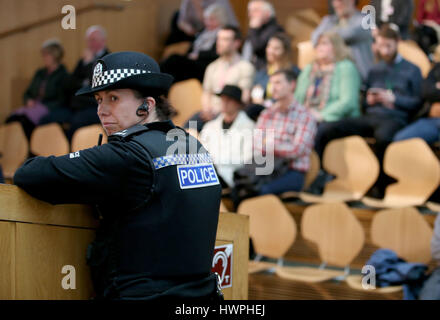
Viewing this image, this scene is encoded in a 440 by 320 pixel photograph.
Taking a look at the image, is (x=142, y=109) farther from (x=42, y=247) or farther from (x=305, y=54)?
(x=305, y=54)

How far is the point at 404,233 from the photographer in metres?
3.74

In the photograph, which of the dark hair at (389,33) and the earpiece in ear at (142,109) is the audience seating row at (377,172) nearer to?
the dark hair at (389,33)

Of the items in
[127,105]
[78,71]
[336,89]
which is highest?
[78,71]

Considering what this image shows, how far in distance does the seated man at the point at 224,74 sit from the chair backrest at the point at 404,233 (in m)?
1.68

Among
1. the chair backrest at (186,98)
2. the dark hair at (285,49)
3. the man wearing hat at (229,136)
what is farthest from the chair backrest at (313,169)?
the chair backrest at (186,98)

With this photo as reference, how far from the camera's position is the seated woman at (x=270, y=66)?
503cm

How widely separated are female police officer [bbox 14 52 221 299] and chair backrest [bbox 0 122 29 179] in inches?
151

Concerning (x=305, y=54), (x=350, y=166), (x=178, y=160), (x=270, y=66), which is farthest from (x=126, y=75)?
(x=305, y=54)

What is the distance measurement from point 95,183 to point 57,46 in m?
4.77

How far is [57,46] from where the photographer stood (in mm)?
6184

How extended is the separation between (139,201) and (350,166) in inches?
119

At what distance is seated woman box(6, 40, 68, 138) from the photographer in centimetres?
593

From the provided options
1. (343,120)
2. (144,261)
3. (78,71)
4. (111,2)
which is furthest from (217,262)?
(111,2)

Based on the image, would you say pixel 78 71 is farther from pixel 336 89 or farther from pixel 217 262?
pixel 217 262
